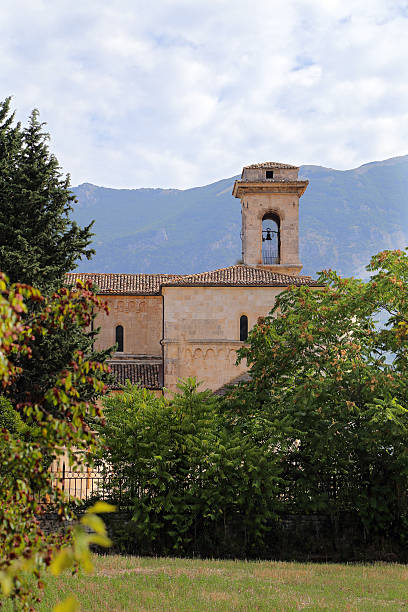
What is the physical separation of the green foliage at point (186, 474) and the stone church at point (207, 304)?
1463cm

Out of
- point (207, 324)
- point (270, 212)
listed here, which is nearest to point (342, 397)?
point (207, 324)

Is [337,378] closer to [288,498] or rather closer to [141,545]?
[288,498]

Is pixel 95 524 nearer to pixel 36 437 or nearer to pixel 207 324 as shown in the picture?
pixel 36 437

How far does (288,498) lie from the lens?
17250 mm

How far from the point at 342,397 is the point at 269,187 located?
23468mm

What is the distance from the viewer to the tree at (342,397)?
16.0 metres

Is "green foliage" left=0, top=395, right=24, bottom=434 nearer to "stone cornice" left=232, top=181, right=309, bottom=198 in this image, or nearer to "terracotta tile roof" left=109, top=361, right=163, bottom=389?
"terracotta tile roof" left=109, top=361, right=163, bottom=389

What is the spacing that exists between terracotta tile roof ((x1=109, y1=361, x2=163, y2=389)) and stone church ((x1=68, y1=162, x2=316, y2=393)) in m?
0.05

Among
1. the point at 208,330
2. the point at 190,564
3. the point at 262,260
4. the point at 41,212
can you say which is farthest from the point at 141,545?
the point at 262,260

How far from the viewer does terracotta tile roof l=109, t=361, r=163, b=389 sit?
32.7m

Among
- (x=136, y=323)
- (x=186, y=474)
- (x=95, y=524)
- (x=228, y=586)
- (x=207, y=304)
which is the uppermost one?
(x=207, y=304)

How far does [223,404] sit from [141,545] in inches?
171

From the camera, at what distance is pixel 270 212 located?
38469 millimetres

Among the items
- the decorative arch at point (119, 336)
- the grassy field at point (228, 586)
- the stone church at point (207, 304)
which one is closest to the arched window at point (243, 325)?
the stone church at point (207, 304)
